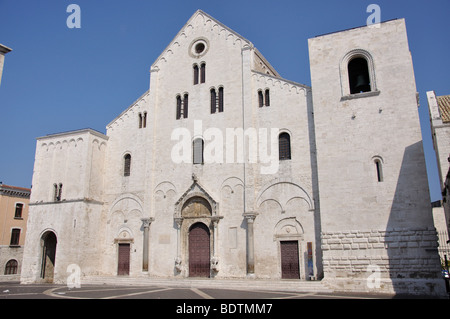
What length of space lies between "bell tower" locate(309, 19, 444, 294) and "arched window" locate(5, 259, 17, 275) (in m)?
28.9

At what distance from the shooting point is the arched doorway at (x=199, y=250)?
22.5m

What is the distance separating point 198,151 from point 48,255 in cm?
1235

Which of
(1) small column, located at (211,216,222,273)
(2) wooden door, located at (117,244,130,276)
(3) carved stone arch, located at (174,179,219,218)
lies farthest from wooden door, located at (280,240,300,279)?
(2) wooden door, located at (117,244,130,276)

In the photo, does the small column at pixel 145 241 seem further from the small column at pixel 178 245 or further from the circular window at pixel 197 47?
the circular window at pixel 197 47

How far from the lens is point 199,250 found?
22.9 metres

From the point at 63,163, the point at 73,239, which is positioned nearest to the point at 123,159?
the point at 63,163

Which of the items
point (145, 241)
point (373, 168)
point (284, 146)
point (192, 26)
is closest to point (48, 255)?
point (145, 241)

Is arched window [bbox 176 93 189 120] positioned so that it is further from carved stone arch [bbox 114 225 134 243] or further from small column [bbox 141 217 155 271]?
carved stone arch [bbox 114 225 134 243]

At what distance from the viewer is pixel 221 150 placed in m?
23.4

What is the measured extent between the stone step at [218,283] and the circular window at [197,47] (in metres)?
14.6

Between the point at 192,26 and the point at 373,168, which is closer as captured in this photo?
the point at 373,168

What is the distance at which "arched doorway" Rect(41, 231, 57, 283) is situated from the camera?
82.4ft

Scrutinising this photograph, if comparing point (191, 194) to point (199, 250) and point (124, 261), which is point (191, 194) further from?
point (124, 261)
